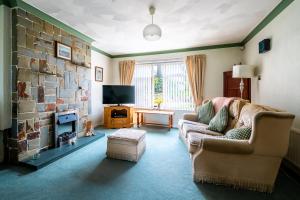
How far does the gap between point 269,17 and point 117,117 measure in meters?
4.21

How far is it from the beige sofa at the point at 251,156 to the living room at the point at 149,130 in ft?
0.04

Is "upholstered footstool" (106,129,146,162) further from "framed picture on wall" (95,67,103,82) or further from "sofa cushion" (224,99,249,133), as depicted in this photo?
"framed picture on wall" (95,67,103,82)

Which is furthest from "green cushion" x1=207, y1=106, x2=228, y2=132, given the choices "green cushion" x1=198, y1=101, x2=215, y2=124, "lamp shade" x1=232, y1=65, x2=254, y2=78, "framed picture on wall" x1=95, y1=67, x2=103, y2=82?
"framed picture on wall" x1=95, y1=67, x2=103, y2=82

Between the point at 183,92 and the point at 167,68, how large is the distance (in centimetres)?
93

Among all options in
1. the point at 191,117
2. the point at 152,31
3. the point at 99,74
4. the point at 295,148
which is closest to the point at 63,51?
the point at 99,74

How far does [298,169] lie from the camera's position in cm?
208

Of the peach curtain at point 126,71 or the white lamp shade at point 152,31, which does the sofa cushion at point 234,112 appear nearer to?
the white lamp shade at point 152,31

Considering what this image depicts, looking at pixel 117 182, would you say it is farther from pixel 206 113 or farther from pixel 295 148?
pixel 295 148

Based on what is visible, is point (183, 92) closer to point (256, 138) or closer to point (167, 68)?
point (167, 68)

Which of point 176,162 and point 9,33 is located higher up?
point 9,33

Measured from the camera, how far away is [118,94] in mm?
4922

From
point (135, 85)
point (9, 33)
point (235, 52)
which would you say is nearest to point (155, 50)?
point (135, 85)

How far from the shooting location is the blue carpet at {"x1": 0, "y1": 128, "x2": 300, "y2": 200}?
5.60 feet

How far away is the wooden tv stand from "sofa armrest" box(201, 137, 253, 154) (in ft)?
10.8
